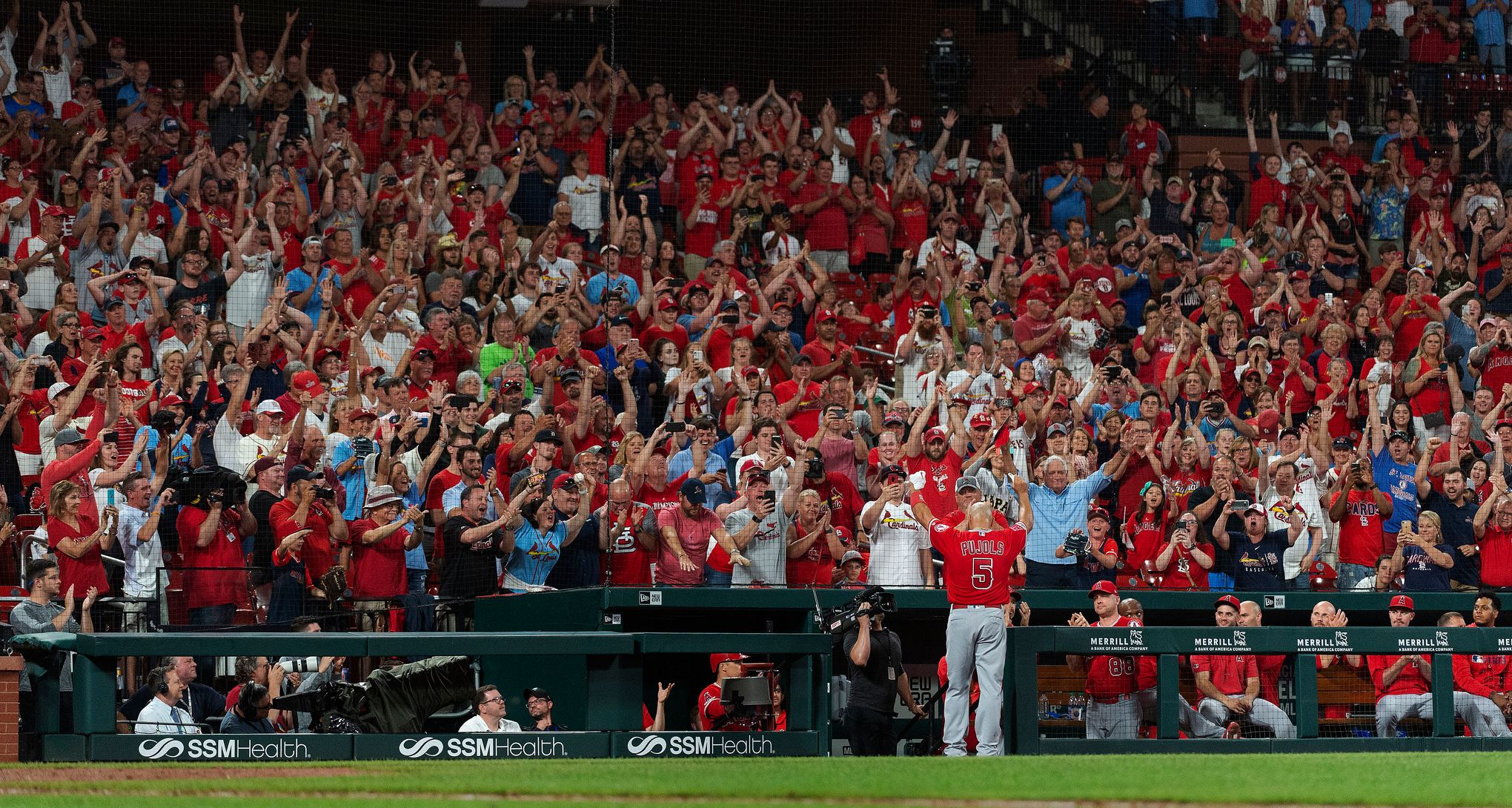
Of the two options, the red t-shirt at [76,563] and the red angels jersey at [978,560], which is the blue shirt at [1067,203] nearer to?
the red angels jersey at [978,560]

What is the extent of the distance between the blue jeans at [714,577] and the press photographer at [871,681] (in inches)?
68.6

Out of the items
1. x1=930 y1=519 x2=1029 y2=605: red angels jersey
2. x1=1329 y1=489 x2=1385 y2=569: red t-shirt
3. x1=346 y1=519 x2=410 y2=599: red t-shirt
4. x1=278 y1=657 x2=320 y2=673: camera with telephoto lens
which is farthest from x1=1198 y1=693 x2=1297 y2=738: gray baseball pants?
x1=278 y1=657 x2=320 y2=673: camera with telephoto lens

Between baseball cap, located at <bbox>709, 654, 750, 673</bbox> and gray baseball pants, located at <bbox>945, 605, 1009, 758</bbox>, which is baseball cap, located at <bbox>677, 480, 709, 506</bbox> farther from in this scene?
gray baseball pants, located at <bbox>945, 605, 1009, 758</bbox>

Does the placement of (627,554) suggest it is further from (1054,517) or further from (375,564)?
(1054,517)

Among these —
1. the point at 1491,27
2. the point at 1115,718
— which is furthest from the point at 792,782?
the point at 1491,27

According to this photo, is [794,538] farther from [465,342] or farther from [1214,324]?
[1214,324]

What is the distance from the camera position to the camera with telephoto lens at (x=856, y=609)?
12312mm

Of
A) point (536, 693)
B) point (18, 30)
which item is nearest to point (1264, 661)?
point (536, 693)

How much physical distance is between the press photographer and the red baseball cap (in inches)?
201

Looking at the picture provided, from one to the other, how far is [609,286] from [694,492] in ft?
15.5

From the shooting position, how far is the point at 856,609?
484 inches

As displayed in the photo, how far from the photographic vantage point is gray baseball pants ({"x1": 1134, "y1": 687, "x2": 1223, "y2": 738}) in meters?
12.4

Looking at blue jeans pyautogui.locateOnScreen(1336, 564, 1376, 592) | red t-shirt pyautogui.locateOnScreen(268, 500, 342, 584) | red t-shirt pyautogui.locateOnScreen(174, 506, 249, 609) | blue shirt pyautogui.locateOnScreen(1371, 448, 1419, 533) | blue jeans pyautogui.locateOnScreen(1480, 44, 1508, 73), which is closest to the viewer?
red t-shirt pyautogui.locateOnScreen(174, 506, 249, 609)

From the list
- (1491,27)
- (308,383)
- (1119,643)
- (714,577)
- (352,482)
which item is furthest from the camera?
(1491,27)
